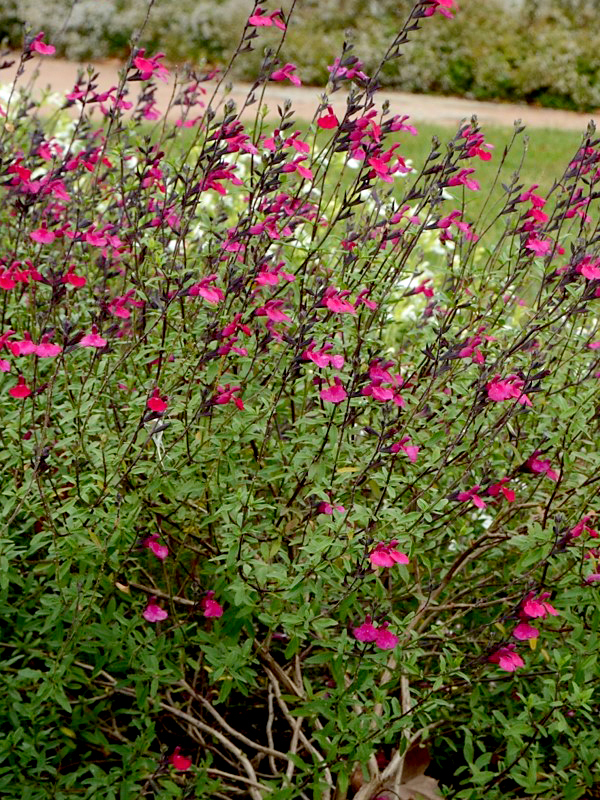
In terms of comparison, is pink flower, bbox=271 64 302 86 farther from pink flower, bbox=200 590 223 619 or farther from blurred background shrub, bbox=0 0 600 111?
blurred background shrub, bbox=0 0 600 111

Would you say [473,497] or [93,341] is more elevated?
[93,341]

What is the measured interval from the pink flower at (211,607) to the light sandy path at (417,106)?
11161mm

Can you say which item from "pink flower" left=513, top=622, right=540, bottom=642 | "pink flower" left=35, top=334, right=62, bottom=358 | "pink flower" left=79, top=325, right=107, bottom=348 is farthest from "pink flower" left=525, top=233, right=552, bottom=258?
"pink flower" left=35, top=334, right=62, bottom=358

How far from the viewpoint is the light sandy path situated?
13.9m

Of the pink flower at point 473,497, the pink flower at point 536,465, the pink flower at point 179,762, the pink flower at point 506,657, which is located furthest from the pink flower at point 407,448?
the pink flower at point 179,762

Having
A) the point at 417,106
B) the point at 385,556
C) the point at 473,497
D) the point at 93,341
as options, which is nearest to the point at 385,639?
the point at 385,556

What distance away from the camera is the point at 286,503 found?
9.31ft

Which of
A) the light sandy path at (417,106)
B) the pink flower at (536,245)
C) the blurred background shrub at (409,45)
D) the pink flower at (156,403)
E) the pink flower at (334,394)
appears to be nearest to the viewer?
the pink flower at (156,403)

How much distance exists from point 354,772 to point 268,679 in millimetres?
346

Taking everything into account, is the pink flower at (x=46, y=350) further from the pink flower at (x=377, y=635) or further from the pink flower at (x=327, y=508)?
the pink flower at (x=377, y=635)

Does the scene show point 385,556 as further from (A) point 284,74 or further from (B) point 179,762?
(A) point 284,74

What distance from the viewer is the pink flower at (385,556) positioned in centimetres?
238

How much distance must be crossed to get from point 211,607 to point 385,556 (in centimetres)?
49

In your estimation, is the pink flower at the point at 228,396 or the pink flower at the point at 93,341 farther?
the pink flower at the point at 228,396
